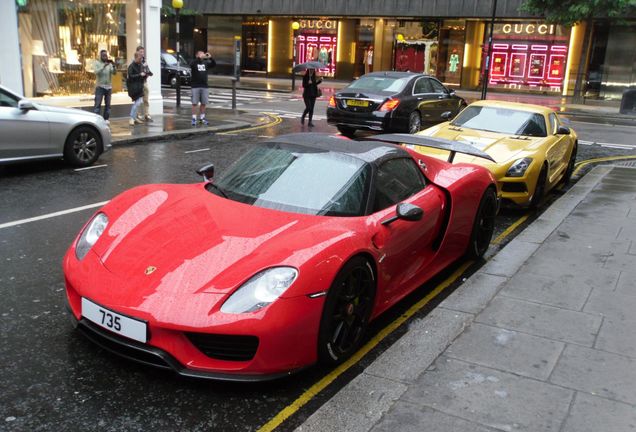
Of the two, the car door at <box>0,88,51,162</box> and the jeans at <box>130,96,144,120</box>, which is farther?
the jeans at <box>130,96,144,120</box>

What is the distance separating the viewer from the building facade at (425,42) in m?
33.0

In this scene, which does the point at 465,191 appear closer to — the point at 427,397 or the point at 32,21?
the point at 427,397

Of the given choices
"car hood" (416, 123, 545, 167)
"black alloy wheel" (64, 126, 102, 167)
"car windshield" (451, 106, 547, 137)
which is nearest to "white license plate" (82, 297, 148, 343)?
"car hood" (416, 123, 545, 167)

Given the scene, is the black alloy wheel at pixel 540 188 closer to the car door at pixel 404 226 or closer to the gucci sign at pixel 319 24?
the car door at pixel 404 226

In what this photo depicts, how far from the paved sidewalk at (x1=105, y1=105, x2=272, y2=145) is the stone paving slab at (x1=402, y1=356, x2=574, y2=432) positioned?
1031 centimetres

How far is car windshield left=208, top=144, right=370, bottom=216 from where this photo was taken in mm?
4254

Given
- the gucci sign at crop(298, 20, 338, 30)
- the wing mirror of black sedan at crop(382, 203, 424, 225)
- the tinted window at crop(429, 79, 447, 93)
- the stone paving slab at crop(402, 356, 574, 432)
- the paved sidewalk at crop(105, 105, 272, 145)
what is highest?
the gucci sign at crop(298, 20, 338, 30)

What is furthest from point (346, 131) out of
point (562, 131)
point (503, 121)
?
point (562, 131)

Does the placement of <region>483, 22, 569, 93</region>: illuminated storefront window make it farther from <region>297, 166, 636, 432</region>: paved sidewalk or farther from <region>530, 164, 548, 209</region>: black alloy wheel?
<region>297, 166, 636, 432</region>: paved sidewalk

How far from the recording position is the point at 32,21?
1467cm

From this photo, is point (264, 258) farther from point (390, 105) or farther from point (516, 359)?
point (390, 105)

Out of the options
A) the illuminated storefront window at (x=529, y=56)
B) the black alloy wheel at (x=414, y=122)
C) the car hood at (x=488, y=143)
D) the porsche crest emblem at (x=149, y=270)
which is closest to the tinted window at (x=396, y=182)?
the porsche crest emblem at (x=149, y=270)

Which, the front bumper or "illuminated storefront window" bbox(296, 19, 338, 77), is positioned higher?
"illuminated storefront window" bbox(296, 19, 338, 77)

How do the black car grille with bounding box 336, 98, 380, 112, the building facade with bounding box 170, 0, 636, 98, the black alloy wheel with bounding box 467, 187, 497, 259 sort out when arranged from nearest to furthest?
1. the black alloy wheel with bounding box 467, 187, 497, 259
2. the black car grille with bounding box 336, 98, 380, 112
3. the building facade with bounding box 170, 0, 636, 98
